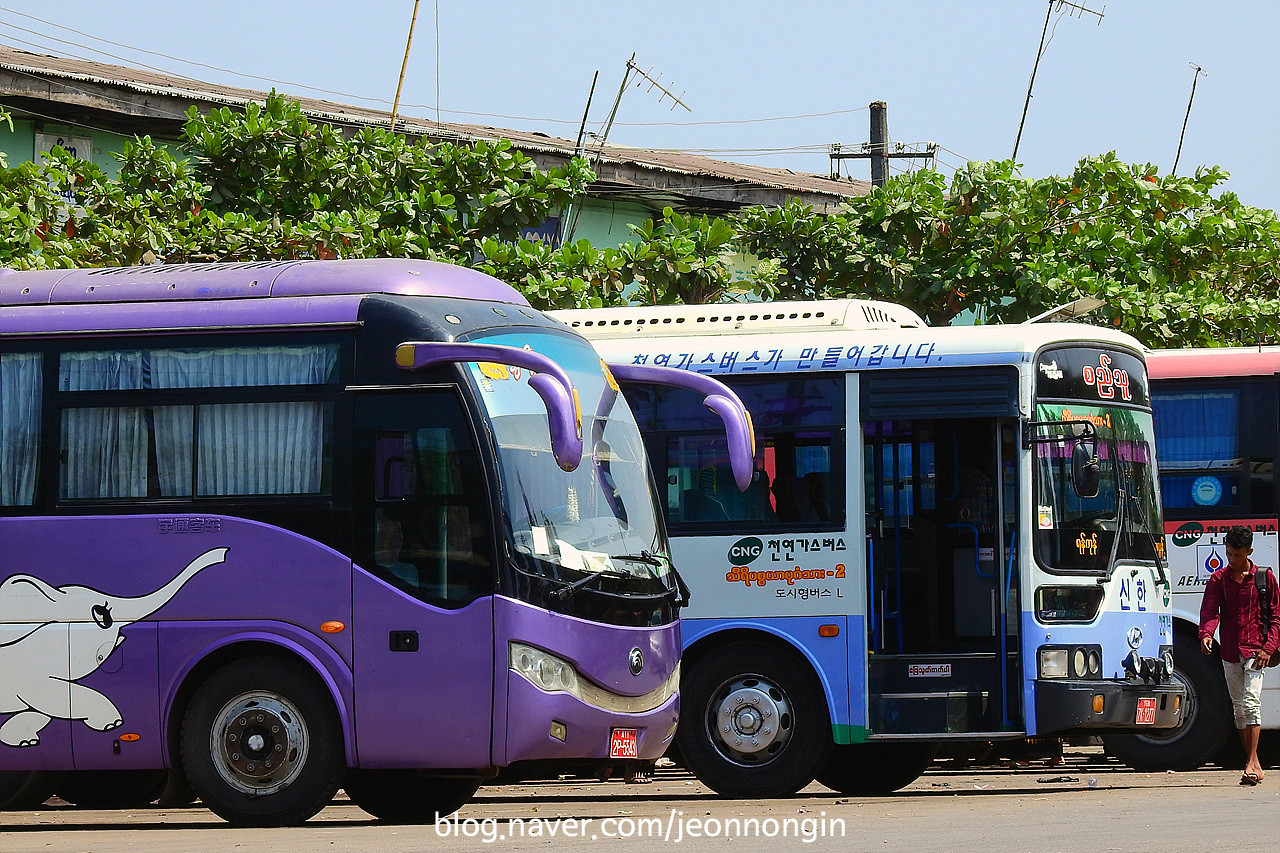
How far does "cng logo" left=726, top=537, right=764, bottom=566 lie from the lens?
43.1 feet

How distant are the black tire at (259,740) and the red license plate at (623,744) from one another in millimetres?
1504

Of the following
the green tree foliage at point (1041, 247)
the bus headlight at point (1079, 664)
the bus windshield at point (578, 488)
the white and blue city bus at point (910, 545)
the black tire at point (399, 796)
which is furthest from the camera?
the green tree foliage at point (1041, 247)

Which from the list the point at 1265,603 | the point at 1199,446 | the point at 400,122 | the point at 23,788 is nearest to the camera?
the point at 23,788

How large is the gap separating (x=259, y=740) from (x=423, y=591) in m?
1.29

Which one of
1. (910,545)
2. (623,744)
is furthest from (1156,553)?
(623,744)

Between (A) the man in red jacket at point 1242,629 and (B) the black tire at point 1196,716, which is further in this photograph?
(B) the black tire at point 1196,716

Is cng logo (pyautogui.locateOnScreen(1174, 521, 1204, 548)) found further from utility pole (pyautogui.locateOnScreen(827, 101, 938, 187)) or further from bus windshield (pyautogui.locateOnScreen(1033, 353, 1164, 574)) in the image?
utility pole (pyautogui.locateOnScreen(827, 101, 938, 187))

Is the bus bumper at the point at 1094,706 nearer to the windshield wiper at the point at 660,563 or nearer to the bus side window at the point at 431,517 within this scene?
the windshield wiper at the point at 660,563

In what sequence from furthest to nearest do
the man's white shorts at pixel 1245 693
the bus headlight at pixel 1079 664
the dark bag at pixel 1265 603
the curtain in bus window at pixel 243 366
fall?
1. the dark bag at pixel 1265 603
2. the man's white shorts at pixel 1245 693
3. the bus headlight at pixel 1079 664
4. the curtain in bus window at pixel 243 366

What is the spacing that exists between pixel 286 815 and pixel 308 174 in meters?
10.4

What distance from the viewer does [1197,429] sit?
50.3 ft

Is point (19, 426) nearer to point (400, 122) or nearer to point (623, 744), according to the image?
point (623, 744)

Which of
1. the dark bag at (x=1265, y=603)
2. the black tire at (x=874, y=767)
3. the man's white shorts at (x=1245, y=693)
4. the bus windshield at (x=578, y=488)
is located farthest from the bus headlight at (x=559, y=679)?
the dark bag at (x=1265, y=603)

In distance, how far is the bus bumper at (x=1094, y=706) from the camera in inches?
490
